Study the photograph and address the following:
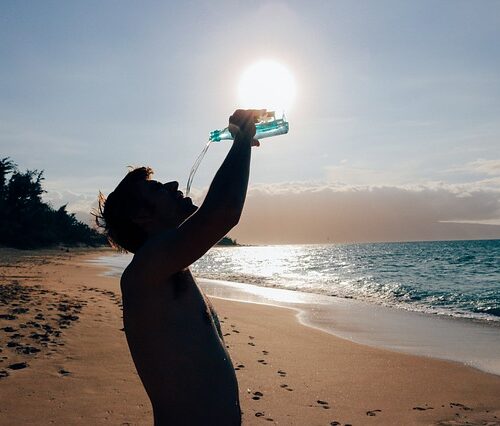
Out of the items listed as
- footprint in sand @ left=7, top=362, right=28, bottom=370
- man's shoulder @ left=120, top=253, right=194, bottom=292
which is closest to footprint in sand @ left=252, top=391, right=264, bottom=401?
footprint in sand @ left=7, top=362, right=28, bottom=370

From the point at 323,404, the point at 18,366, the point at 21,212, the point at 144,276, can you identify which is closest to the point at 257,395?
the point at 323,404

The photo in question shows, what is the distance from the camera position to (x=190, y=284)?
199 cm

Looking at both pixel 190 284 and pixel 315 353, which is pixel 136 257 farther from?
pixel 315 353

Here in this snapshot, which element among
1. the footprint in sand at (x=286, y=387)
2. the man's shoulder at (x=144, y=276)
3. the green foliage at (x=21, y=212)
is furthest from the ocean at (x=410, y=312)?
the green foliage at (x=21, y=212)

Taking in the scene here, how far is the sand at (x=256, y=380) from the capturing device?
18.0ft

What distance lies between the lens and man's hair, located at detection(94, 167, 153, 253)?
2.15 metres

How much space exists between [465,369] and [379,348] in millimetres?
1990

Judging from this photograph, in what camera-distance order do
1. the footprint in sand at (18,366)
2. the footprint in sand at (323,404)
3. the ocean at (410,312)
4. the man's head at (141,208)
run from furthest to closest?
the ocean at (410,312)
the footprint in sand at (18,366)
the footprint in sand at (323,404)
the man's head at (141,208)

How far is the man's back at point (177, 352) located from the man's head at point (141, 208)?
280 mm

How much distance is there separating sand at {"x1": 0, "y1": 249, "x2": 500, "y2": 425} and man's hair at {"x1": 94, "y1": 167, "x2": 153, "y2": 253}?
3.59 metres

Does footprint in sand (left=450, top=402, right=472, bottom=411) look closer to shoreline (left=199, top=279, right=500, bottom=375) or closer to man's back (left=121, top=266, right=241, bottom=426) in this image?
shoreline (left=199, top=279, right=500, bottom=375)

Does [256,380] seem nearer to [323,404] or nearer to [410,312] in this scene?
[323,404]

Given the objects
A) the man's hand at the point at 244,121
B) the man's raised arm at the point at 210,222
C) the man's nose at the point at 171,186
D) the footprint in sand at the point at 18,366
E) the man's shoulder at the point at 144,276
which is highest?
the man's hand at the point at 244,121

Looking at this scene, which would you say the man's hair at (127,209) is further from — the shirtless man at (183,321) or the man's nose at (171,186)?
the shirtless man at (183,321)
